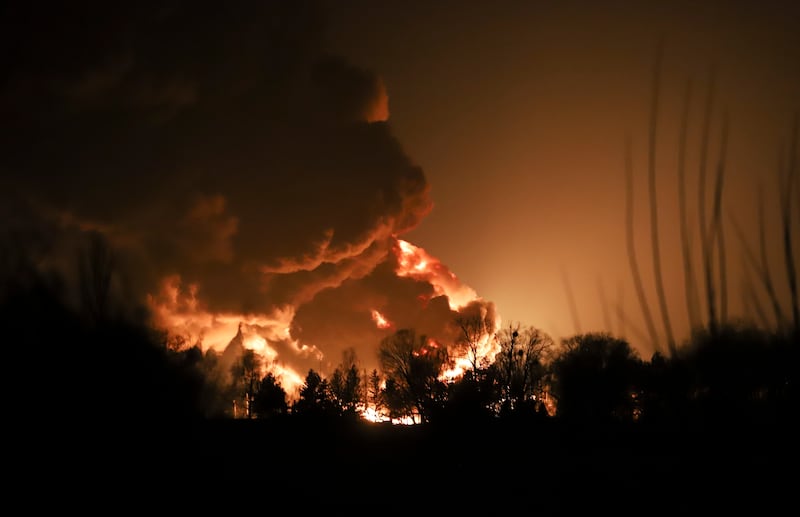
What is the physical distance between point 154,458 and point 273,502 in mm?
3934

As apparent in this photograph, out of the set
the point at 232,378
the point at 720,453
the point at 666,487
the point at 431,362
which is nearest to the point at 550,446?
the point at 666,487

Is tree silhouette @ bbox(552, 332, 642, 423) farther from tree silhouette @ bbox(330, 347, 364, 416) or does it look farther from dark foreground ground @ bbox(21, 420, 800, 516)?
tree silhouette @ bbox(330, 347, 364, 416)

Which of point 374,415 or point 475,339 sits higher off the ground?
point 475,339

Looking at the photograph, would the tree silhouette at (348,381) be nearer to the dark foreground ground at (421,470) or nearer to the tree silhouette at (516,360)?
the tree silhouette at (516,360)

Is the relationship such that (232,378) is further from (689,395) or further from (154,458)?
(689,395)

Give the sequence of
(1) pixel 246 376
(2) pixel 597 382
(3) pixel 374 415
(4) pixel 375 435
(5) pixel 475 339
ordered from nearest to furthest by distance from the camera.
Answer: (4) pixel 375 435, (2) pixel 597 382, (5) pixel 475 339, (3) pixel 374 415, (1) pixel 246 376

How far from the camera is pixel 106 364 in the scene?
4898 mm

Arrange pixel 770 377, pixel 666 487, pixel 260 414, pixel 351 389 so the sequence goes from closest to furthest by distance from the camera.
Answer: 1. pixel 770 377
2. pixel 666 487
3. pixel 260 414
4. pixel 351 389

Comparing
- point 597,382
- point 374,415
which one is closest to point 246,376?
point 374,415

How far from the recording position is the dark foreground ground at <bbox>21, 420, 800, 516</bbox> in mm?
3258

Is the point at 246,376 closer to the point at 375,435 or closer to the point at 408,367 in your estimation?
the point at 408,367

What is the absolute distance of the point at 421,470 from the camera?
45.0 ft

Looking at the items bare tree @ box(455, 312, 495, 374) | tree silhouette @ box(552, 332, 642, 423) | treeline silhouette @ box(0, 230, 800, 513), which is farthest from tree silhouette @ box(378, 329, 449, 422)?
treeline silhouette @ box(0, 230, 800, 513)

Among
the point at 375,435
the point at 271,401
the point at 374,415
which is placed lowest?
the point at 374,415
